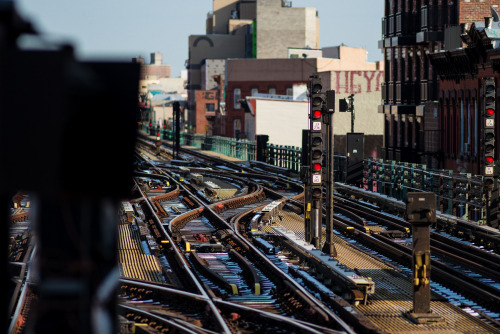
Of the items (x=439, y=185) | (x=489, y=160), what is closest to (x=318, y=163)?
(x=489, y=160)

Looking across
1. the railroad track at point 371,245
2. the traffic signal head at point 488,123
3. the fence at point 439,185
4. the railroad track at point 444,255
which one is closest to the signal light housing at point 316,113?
the railroad track at point 371,245

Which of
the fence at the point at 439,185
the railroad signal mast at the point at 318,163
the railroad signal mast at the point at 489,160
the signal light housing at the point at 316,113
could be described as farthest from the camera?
the fence at the point at 439,185

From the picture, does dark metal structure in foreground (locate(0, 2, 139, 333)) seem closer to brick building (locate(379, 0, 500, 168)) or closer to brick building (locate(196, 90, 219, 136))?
brick building (locate(379, 0, 500, 168))

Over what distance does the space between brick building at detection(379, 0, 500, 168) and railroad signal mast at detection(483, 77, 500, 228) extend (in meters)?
19.8

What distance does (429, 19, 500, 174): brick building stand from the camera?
38312 mm

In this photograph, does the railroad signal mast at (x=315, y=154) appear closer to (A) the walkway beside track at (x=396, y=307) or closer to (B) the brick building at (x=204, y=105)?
(A) the walkway beside track at (x=396, y=307)

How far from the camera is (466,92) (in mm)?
41375

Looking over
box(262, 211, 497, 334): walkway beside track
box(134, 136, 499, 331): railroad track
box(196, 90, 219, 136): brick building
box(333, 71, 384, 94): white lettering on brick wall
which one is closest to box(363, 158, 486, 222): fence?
box(134, 136, 499, 331): railroad track

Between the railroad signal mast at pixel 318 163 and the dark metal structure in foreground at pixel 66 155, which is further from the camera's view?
the railroad signal mast at pixel 318 163

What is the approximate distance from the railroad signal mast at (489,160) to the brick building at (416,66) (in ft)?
64.9

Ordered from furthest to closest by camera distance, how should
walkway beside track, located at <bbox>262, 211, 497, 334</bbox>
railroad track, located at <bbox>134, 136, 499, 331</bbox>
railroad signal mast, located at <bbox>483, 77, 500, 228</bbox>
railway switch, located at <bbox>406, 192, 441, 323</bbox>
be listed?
railroad signal mast, located at <bbox>483, 77, 500, 228</bbox>, railroad track, located at <bbox>134, 136, 499, 331</bbox>, railway switch, located at <bbox>406, 192, 441, 323</bbox>, walkway beside track, located at <bbox>262, 211, 497, 334</bbox>

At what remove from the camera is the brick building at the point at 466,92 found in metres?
38.3

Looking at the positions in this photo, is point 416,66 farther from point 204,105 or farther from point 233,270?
point 204,105

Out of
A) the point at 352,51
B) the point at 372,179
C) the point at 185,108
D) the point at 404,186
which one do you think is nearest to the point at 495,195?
the point at 404,186
